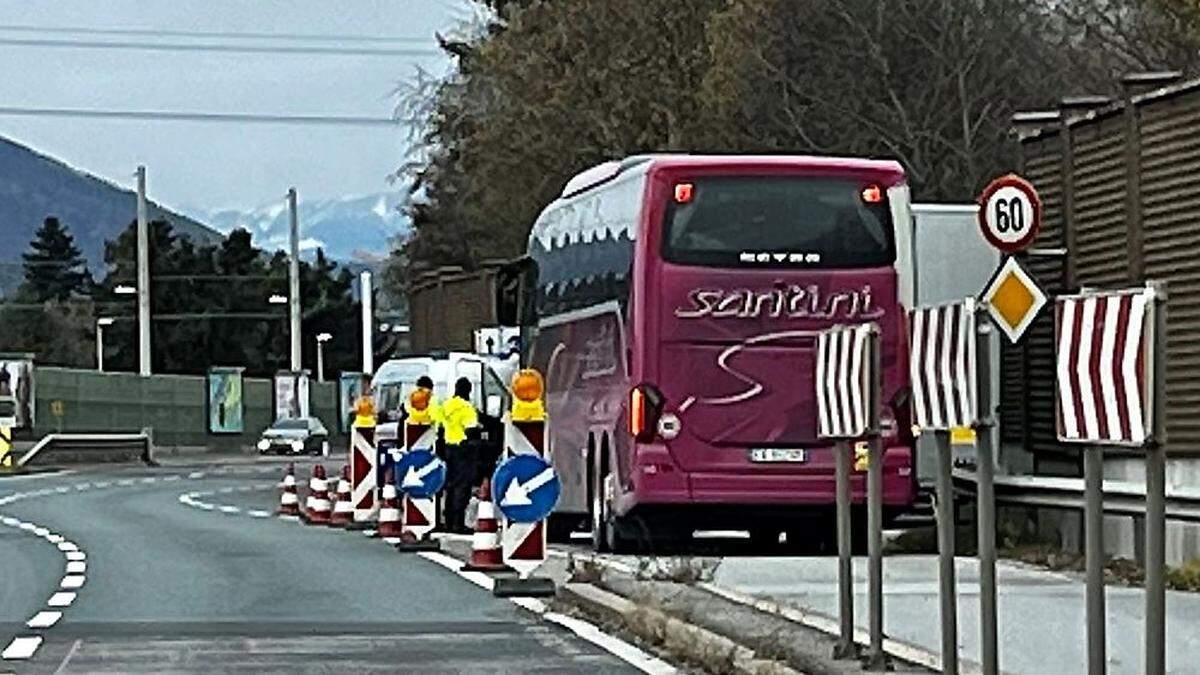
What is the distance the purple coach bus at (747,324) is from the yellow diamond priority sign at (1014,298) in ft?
7.74

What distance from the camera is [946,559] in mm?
12336

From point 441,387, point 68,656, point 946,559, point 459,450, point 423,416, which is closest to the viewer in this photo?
point 946,559

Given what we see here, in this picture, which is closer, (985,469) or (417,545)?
(985,469)

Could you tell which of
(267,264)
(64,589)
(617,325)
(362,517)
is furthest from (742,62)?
(267,264)

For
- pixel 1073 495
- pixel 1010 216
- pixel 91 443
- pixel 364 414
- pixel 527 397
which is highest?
pixel 1010 216

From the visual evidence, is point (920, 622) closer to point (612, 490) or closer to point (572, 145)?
point (612, 490)

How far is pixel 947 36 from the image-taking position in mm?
48250

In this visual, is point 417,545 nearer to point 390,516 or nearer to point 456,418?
point 456,418

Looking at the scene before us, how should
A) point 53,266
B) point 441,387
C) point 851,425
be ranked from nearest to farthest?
point 851,425, point 441,387, point 53,266

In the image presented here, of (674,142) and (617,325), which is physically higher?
(674,142)

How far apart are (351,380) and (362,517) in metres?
56.0

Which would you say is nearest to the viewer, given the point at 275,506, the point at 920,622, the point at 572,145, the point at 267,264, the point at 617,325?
the point at 920,622

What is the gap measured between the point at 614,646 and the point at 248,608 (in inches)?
151

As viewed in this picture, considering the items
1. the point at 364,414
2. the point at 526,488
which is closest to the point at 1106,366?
the point at 526,488
